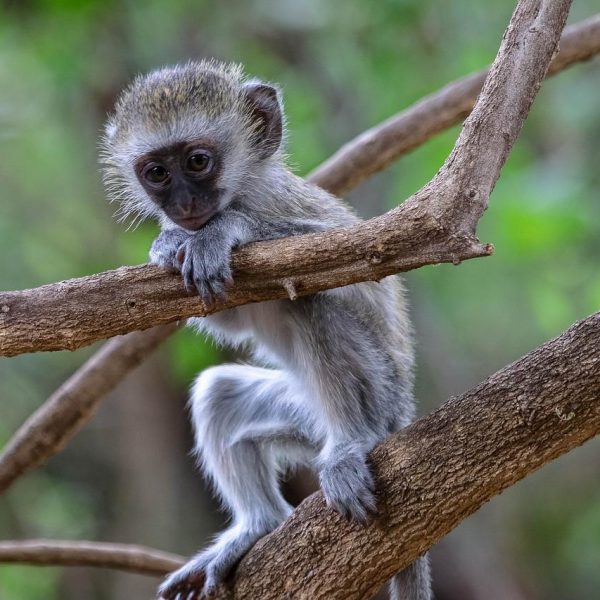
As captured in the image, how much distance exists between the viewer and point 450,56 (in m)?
9.44

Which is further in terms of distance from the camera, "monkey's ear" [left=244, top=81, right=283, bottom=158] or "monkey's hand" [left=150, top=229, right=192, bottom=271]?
"monkey's ear" [left=244, top=81, right=283, bottom=158]

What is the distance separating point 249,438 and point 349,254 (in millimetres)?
1944

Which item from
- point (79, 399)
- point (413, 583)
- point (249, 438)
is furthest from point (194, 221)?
point (413, 583)

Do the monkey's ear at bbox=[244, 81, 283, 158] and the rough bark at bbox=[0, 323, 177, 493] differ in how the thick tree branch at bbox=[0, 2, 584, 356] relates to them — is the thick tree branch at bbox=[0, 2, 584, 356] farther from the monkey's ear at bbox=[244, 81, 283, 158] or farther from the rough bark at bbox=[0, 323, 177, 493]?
the rough bark at bbox=[0, 323, 177, 493]

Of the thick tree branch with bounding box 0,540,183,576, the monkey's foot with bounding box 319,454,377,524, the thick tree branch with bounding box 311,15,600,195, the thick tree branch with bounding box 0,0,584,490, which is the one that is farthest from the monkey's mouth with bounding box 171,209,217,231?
the thick tree branch with bounding box 0,540,183,576

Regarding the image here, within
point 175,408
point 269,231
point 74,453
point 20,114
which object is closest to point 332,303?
point 269,231

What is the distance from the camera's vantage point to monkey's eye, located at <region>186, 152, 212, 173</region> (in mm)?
4582

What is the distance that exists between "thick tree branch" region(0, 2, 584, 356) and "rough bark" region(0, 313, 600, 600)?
2.17 feet

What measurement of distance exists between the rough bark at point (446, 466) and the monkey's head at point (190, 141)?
1440 mm

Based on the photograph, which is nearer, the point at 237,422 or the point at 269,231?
the point at 269,231

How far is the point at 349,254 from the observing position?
325cm

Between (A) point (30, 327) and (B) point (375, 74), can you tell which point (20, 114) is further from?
(A) point (30, 327)

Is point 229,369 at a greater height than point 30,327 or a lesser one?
greater

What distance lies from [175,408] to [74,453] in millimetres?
3213
